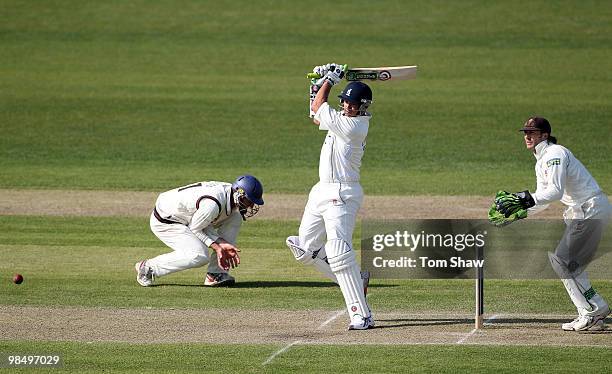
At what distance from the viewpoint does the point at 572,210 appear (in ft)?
35.4

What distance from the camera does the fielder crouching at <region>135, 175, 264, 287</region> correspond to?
12523 mm

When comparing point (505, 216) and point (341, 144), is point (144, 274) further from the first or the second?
point (505, 216)

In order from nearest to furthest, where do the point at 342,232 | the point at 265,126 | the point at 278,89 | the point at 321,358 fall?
the point at 321,358 → the point at 342,232 → the point at 265,126 → the point at 278,89

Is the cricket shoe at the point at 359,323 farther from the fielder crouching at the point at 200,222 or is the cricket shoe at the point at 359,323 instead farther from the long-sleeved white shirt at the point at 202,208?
the long-sleeved white shirt at the point at 202,208

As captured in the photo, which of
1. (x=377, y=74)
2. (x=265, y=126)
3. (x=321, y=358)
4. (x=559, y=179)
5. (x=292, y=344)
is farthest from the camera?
(x=265, y=126)

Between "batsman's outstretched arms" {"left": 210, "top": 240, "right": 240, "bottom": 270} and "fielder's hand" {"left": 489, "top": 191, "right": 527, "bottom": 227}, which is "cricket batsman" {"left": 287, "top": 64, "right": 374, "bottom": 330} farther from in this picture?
"fielder's hand" {"left": 489, "top": 191, "right": 527, "bottom": 227}

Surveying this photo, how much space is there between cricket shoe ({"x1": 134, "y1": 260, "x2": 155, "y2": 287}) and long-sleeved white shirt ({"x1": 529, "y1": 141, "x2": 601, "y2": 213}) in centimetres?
450

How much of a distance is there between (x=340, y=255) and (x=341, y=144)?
1.01 meters

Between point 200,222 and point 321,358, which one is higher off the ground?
point 200,222

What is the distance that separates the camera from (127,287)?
13000 millimetres

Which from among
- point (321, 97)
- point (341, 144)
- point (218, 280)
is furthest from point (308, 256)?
point (218, 280)

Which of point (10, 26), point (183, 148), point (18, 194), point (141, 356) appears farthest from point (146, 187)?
point (10, 26)

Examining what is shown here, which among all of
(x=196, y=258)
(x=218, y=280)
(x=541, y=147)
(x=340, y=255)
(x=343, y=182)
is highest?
(x=541, y=147)

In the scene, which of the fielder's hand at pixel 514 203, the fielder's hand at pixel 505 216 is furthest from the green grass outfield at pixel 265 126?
the fielder's hand at pixel 514 203
